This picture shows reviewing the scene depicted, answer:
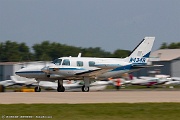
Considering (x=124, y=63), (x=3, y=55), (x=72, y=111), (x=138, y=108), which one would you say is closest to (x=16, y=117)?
(x=72, y=111)

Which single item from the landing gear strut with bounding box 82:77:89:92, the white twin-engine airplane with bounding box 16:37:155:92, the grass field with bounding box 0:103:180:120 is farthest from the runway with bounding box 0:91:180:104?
the landing gear strut with bounding box 82:77:89:92

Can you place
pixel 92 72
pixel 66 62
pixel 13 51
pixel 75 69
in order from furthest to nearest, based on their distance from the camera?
pixel 13 51, pixel 92 72, pixel 75 69, pixel 66 62

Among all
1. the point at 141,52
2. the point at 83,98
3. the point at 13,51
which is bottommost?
the point at 83,98

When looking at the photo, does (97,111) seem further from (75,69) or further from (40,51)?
(40,51)

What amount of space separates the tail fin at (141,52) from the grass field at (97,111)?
68.8 feet

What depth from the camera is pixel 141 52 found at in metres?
45.6

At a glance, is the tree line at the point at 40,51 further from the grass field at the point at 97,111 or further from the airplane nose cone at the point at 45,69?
the grass field at the point at 97,111

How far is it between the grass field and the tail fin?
68.8 ft

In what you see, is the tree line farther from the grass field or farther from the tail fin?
the grass field

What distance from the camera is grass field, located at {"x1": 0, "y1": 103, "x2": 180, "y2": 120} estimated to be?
19.0 m

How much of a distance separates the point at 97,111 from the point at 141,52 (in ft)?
83.1

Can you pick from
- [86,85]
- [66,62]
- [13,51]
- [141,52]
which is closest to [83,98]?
[66,62]

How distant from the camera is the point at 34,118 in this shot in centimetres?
1852

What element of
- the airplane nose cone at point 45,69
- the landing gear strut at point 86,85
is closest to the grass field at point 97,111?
the airplane nose cone at point 45,69
